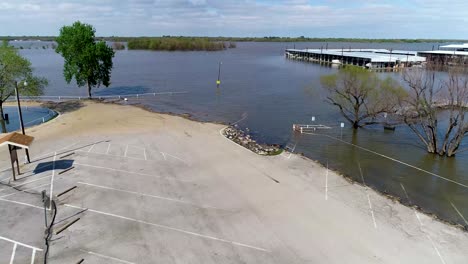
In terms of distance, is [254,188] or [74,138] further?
[74,138]

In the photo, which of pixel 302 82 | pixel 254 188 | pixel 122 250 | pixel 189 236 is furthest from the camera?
pixel 302 82

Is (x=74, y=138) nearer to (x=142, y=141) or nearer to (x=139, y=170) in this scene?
(x=142, y=141)

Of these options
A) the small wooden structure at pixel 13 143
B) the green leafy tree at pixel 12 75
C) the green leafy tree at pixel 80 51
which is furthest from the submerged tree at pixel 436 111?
the green leafy tree at pixel 80 51

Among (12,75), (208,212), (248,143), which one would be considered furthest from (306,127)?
(12,75)

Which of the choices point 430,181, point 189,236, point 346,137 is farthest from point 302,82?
point 189,236

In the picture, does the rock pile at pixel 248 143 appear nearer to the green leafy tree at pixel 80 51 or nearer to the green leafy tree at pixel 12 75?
the green leafy tree at pixel 12 75

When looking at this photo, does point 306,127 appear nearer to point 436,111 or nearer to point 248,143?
point 248,143
